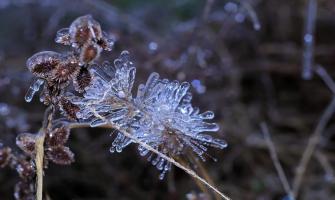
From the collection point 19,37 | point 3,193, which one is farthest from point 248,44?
point 3,193

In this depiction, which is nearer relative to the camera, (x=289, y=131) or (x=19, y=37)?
(x=289, y=131)

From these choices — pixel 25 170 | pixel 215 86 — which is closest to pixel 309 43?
pixel 215 86

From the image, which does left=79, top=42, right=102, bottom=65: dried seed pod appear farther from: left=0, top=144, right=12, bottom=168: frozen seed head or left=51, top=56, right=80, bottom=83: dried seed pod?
left=0, top=144, right=12, bottom=168: frozen seed head

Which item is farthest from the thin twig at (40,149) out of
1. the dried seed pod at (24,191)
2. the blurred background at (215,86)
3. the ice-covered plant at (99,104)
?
the blurred background at (215,86)

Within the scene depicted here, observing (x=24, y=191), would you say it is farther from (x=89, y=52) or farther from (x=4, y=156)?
(x=89, y=52)

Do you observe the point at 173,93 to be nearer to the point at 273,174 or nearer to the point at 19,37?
the point at 273,174

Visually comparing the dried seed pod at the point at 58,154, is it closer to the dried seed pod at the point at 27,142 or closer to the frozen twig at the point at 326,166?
the dried seed pod at the point at 27,142
